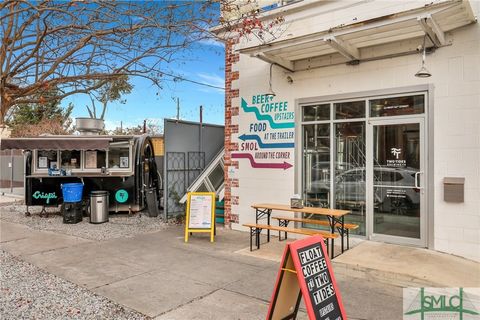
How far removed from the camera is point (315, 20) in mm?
7184

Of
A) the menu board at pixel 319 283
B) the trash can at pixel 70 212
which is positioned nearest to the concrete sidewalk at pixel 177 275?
the menu board at pixel 319 283

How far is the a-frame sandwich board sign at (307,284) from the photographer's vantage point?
2.98m

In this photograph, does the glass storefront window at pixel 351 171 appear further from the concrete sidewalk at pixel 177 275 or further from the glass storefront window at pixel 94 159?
the glass storefront window at pixel 94 159

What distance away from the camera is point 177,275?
5.27 metres

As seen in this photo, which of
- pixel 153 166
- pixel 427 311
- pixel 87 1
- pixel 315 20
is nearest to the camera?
pixel 427 311

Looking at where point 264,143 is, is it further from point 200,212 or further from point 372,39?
point 372,39

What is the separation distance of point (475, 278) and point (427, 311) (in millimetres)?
1155

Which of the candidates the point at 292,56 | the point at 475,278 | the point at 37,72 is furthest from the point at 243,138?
the point at 475,278

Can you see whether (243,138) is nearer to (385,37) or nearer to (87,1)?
(385,37)

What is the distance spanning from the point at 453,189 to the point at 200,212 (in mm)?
4479

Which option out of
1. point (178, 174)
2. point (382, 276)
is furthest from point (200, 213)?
point (382, 276)

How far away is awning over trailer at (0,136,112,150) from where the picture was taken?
940 cm

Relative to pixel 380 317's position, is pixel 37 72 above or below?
above

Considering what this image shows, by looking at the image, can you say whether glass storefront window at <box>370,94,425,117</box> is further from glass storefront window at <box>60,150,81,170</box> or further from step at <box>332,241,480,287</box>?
glass storefront window at <box>60,150,81,170</box>
